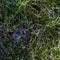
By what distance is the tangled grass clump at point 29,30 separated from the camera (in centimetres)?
238

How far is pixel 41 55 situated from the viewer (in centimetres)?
240

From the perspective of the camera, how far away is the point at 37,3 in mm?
2609

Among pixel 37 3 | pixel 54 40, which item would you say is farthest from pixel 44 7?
pixel 54 40

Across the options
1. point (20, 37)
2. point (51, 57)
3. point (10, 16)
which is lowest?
point (51, 57)

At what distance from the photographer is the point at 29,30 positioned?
2.49 metres

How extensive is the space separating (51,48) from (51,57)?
96 mm

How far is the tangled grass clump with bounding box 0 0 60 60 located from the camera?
2.38 meters

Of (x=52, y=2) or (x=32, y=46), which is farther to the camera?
(x=52, y=2)

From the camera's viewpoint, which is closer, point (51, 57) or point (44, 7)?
point (51, 57)

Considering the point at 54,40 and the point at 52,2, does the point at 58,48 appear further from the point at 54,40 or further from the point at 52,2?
the point at 52,2

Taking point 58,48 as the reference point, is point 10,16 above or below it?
above

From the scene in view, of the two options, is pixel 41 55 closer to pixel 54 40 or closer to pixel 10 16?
pixel 54 40

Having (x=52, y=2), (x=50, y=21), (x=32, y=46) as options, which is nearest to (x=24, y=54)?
(x=32, y=46)

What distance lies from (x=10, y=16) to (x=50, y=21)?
0.42 m
